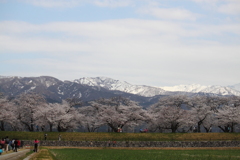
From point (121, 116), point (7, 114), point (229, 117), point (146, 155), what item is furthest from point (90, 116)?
point (146, 155)

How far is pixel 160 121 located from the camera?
97.1 m

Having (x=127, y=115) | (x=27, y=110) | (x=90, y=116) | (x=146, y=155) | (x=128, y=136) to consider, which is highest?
(x=27, y=110)

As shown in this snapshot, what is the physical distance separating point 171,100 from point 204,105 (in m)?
10.5

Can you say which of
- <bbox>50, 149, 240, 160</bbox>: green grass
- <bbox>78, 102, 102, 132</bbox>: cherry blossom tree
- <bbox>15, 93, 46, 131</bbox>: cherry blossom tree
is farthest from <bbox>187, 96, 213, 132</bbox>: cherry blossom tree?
<bbox>50, 149, 240, 160</bbox>: green grass

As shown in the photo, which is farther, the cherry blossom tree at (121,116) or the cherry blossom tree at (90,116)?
the cherry blossom tree at (90,116)

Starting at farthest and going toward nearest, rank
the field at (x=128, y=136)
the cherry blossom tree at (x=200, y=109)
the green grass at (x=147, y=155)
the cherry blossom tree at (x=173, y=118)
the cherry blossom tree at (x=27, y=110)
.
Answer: the cherry blossom tree at (x=200, y=109)
the cherry blossom tree at (x=27, y=110)
the cherry blossom tree at (x=173, y=118)
the field at (x=128, y=136)
the green grass at (x=147, y=155)

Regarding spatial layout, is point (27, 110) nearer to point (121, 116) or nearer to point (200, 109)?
point (121, 116)

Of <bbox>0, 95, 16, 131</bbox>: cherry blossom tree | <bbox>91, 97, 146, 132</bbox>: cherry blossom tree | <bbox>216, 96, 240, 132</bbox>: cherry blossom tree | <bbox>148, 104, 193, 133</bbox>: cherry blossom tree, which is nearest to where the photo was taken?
<bbox>0, 95, 16, 131</bbox>: cherry blossom tree

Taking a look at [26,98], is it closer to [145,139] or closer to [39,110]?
[39,110]

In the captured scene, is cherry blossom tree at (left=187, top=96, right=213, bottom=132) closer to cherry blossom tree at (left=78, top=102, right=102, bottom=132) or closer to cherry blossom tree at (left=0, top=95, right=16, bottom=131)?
cherry blossom tree at (left=78, top=102, right=102, bottom=132)

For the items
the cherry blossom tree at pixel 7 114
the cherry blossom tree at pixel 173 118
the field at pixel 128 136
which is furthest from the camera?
the cherry blossom tree at pixel 173 118

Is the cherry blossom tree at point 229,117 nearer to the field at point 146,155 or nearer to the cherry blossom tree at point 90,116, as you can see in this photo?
the cherry blossom tree at point 90,116

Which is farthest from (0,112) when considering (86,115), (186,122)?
(186,122)

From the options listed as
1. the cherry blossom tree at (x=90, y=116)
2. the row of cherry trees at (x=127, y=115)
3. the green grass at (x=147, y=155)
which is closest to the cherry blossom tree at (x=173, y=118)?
the row of cherry trees at (x=127, y=115)
